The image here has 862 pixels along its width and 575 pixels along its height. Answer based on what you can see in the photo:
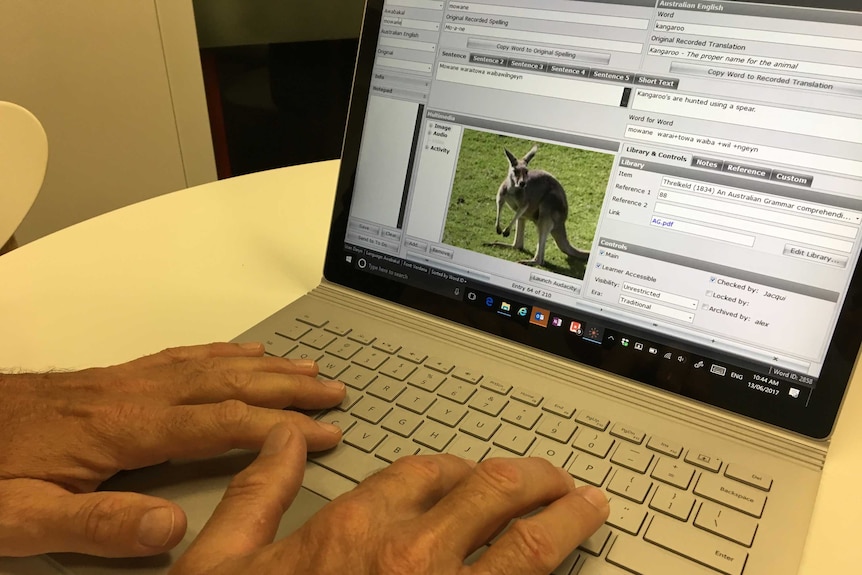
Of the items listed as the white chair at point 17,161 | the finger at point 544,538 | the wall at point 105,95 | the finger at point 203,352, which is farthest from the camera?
the wall at point 105,95

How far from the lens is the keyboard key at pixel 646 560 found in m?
0.39

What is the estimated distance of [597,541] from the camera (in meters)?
0.41

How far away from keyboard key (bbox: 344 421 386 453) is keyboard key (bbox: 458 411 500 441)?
0.21ft

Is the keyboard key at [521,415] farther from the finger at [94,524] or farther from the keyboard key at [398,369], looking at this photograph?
the finger at [94,524]

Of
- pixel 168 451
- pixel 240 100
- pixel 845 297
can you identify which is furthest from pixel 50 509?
pixel 240 100

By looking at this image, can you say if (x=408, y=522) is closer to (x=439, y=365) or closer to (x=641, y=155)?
(x=439, y=365)

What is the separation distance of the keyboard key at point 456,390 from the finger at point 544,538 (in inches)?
5.8

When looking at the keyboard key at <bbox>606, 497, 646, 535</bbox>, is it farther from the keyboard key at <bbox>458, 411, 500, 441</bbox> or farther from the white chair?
the white chair

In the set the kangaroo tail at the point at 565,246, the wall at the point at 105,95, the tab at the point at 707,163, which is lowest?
the wall at the point at 105,95

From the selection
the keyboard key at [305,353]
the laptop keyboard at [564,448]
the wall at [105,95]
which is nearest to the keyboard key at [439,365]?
the laptop keyboard at [564,448]

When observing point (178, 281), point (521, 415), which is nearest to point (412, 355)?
point (521, 415)

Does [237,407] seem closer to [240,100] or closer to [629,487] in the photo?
[629,487]

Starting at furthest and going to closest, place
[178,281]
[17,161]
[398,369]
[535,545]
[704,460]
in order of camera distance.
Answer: [17,161], [178,281], [398,369], [704,460], [535,545]

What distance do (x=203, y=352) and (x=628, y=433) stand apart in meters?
0.37
